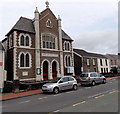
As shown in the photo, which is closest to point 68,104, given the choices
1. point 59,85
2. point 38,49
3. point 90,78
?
point 59,85

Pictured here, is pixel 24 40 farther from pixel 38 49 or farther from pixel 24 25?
pixel 24 25

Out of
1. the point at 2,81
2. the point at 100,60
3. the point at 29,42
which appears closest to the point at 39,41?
the point at 29,42

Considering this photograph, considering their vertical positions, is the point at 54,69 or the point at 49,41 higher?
the point at 49,41

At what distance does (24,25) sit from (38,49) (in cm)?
468

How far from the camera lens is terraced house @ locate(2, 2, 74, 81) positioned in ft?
66.1

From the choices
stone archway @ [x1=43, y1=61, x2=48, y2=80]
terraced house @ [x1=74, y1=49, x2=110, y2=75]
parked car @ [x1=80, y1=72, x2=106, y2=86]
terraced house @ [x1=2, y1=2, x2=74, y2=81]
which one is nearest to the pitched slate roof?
terraced house @ [x1=2, y1=2, x2=74, y2=81]

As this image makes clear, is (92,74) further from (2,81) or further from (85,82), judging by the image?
(2,81)

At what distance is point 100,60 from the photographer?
38156 millimetres

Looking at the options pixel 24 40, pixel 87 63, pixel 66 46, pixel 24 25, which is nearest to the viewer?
pixel 24 40

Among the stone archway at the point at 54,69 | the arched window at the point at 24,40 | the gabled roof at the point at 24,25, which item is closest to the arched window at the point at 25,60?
the arched window at the point at 24,40

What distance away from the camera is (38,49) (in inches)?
862

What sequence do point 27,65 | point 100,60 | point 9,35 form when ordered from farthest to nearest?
point 100,60 < point 9,35 < point 27,65

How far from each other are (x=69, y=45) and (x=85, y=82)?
11.6 meters

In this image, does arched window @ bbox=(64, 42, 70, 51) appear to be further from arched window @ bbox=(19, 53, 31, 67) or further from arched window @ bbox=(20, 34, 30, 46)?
arched window @ bbox=(19, 53, 31, 67)
